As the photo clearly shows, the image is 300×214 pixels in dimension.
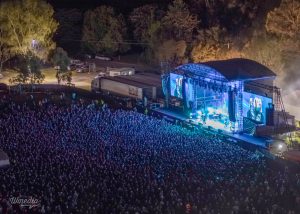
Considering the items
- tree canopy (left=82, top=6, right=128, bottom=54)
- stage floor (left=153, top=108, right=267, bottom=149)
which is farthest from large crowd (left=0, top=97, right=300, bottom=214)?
tree canopy (left=82, top=6, right=128, bottom=54)

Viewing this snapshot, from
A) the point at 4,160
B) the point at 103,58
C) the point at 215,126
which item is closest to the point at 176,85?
the point at 215,126

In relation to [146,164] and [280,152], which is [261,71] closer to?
[280,152]

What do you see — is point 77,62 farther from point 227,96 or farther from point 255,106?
point 255,106

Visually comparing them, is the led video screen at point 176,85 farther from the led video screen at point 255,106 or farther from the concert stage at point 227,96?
the led video screen at point 255,106

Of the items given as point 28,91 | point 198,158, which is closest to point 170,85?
point 28,91

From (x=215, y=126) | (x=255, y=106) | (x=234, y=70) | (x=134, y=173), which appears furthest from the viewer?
(x=215, y=126)
